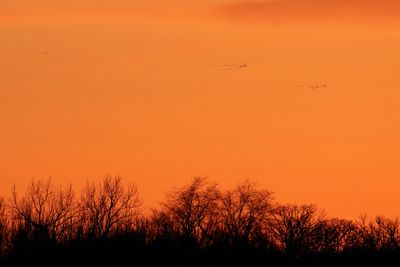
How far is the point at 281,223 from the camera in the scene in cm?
17800

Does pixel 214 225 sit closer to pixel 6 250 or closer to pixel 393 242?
pixel 393 242

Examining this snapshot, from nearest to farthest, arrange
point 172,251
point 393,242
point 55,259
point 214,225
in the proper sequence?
point 55,259 < point 172,251 < point 214,225 < point 393,242

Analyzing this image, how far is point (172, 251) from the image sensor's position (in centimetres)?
13988

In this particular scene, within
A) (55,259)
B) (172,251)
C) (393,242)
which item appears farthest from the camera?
(393,242)

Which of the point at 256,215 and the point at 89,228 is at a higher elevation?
the point at 256,215

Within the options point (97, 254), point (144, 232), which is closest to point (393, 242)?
point (144, 232)

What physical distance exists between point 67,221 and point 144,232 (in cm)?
801

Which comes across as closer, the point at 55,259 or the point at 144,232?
the point at 55,259

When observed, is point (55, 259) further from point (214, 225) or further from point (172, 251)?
point (214, 225)

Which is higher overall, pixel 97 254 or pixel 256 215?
pixel 256 215

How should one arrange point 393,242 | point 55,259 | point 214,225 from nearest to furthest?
point 55,259 → point 214,225 → point 393,242

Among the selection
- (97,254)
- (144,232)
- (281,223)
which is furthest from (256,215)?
(97,254)

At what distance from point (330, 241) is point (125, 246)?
136ft

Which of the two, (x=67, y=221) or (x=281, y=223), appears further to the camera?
(x=281, y=223)
